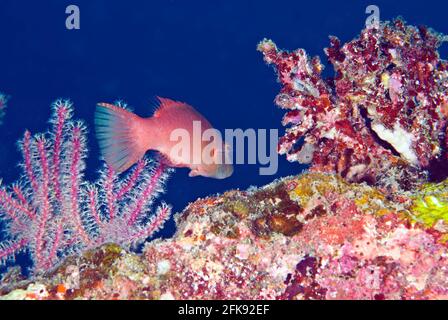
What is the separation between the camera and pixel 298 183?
2.83 meters

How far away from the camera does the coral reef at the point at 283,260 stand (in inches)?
90.7

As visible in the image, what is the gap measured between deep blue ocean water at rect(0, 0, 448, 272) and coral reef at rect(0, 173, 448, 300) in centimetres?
1055

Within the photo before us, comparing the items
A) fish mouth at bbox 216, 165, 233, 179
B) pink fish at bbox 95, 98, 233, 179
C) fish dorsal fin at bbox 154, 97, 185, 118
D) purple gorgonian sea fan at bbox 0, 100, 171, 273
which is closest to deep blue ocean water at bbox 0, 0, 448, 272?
purple gorgonian sea fan at bbox 0, 100, 171, 273

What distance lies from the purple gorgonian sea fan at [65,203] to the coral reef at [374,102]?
157 cm

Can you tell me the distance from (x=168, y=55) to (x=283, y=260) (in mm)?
28389

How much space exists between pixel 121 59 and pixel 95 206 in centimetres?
2444

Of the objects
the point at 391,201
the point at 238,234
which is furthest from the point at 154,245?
the point at 391,201

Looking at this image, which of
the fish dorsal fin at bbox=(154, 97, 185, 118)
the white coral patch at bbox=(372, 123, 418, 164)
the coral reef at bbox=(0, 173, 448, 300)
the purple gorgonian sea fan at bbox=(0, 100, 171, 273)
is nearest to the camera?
the coral reef at bbox=(0, 173, 448, 300)

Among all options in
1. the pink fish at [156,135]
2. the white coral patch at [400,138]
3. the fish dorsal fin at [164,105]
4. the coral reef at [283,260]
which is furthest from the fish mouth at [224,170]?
the white coral patch at [400,138]

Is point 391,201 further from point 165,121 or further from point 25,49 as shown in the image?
point 25,49

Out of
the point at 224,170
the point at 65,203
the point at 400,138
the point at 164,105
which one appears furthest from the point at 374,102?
the point at 65,203

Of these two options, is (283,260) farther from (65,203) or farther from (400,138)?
(65,203)

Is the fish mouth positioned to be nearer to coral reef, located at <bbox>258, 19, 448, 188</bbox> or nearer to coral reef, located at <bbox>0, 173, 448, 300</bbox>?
coral reef, located at <bbox>258, 19, 448, 188</bbox>

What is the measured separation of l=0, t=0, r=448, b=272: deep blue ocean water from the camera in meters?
17.8
